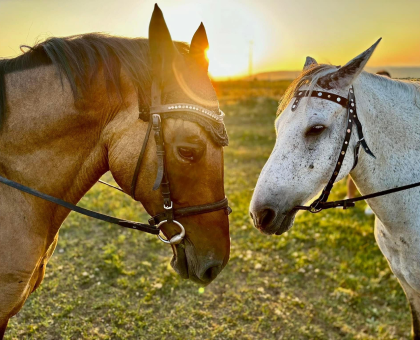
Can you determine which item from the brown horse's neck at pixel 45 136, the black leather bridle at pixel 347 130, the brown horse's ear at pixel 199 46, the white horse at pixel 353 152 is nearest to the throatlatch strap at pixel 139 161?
the brown horse's neck at pixel 45 136

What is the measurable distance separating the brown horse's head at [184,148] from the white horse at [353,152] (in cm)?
53

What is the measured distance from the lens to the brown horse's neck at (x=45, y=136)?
1979 mm

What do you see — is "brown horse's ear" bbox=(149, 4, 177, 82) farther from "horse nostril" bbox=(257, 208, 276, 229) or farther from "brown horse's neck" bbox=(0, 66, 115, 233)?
"horse nostril" bbox=(257, 208, 276, 229)

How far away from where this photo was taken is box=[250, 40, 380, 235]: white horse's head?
239 cm

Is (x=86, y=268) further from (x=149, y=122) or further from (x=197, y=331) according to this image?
(x=149, y=122)

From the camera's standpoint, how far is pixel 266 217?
250 cm

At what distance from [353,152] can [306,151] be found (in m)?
0.42

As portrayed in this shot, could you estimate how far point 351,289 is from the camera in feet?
15.9

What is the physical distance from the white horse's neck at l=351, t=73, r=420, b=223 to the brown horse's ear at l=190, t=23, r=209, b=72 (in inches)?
51.0

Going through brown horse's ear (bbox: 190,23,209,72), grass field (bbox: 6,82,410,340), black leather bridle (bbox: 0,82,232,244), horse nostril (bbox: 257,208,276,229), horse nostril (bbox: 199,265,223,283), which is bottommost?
grass field (bbox: 6,82,410,340)

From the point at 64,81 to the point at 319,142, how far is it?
181 centimetres

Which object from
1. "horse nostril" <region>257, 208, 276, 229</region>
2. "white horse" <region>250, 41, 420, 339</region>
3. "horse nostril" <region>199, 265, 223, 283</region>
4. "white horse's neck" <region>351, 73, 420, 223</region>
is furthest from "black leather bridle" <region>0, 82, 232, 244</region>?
"white horse's neck" <region>351, 73, 420, 223</region>

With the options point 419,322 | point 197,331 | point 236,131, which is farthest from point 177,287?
point 236,131

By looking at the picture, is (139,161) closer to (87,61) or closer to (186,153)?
(186,153)
